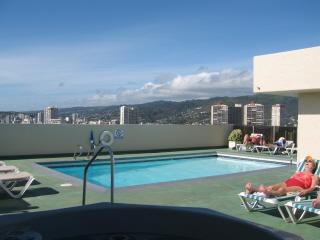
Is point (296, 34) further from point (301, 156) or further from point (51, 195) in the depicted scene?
point (51, 195)

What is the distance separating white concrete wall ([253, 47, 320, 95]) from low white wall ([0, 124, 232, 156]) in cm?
669

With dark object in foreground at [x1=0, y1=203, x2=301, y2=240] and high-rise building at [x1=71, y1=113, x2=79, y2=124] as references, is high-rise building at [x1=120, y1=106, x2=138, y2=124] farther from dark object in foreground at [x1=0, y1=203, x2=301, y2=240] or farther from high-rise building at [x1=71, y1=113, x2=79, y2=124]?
dark object in foreground at [x1=0, y1=203, x2=301, y2=240]

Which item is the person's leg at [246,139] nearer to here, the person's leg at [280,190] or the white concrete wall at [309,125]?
the white concrete wall at [309,125]

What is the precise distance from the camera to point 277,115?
2161cm

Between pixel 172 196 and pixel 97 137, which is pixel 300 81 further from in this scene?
pixel 97 137

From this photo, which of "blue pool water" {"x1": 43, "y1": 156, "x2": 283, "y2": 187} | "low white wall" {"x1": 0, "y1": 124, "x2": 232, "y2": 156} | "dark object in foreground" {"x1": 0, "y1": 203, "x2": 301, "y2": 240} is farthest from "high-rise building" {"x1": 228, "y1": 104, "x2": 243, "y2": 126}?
"dark object in foreground" {"x1": 0, "y1": 203, "x2": 301, "y2": 240}

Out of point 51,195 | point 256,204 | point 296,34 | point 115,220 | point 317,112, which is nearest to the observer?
point 115,220

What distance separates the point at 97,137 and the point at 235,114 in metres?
10.1

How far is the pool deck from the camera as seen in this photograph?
627 cm

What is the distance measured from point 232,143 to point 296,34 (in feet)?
18.0

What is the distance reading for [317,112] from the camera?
11.1 meters

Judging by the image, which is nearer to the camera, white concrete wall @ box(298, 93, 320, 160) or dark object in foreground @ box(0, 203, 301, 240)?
dark object in foreground @ box(0, 203, 301, 240)

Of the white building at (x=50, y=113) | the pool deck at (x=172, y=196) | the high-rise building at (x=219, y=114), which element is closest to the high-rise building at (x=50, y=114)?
the white building at (x=50, y=113)

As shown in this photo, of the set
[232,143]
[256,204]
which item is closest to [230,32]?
[232,143]
